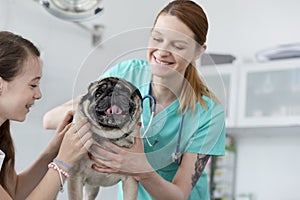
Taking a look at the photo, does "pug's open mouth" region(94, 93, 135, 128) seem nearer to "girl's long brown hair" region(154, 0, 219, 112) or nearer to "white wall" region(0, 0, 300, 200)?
"girl's long brown hair" region(154, 0, 219, 112)

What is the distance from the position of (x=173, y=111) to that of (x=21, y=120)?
0.35 metres

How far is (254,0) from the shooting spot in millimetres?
3021

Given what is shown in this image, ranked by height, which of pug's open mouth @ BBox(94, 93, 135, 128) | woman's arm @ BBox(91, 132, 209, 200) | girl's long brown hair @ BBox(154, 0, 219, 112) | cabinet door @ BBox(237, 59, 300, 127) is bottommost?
woman's arm @ BBox(91, 132, 209, 200)

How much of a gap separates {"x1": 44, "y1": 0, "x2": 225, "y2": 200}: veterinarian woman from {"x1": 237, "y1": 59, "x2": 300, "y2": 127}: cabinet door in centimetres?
151

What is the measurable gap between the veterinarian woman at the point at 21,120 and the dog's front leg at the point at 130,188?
0.44ft

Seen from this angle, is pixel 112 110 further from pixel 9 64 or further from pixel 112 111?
pixel 9 64

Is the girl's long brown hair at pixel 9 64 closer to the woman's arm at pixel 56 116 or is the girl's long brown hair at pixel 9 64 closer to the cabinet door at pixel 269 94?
the woman's arm at pixel 56 116

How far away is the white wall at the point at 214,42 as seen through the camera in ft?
7.99

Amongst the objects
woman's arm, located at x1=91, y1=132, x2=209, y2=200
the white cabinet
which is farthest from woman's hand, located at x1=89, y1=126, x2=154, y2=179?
the white cabinet

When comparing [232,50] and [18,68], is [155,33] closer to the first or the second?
[18,68]

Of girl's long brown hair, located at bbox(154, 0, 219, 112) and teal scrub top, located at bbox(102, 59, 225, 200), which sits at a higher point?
girl's long brown hair, located at bbox(154, 0, 219, 112)

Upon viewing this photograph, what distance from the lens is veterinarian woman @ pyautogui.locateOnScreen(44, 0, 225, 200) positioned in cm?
116

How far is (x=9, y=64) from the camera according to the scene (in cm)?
118

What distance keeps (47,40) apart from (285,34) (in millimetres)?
1270
